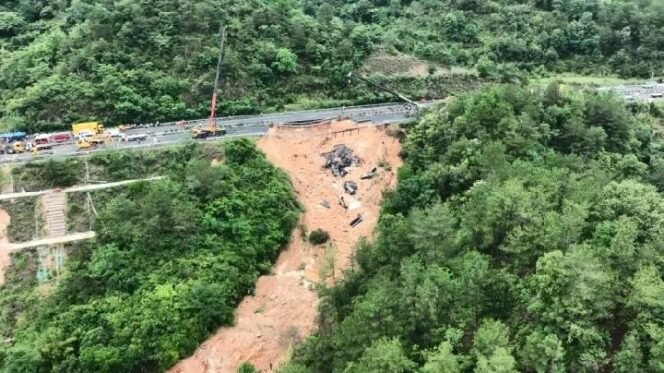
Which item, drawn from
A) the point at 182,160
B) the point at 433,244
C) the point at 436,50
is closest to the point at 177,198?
the point at 182,160

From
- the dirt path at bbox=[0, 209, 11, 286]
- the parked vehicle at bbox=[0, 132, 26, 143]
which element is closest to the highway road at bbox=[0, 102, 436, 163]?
the parked vehicle at bbox=[0, 132, 26, 143]

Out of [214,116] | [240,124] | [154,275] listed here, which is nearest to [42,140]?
[214,116]

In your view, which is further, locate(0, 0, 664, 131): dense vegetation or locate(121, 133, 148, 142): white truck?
locate(0, 0, 664, 131): dense vegetation

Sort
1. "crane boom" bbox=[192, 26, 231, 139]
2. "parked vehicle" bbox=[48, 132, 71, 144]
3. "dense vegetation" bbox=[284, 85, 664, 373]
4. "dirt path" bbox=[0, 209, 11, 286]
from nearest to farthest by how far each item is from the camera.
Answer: "dense vegetation" bbox=[284, 85, 664, 373], "dirt path" bbox=[0, 209, 11, 286], "parked vehicle" bbox=[48, 132, 71, 144], "crane boom" bbox=[192, 26, 231, 139]

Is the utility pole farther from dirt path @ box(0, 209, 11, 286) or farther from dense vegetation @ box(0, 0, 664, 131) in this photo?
dirt path @ box(0, 209, 11, 286)

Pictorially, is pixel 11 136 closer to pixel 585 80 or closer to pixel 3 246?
pixel 3 246

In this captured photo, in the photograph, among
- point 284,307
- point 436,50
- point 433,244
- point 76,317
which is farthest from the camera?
point 436,50

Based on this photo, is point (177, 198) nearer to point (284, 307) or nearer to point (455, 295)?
point (284, 307)

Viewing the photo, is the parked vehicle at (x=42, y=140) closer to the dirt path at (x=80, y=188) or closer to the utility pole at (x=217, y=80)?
the dirt path at (x=80, y=188)
